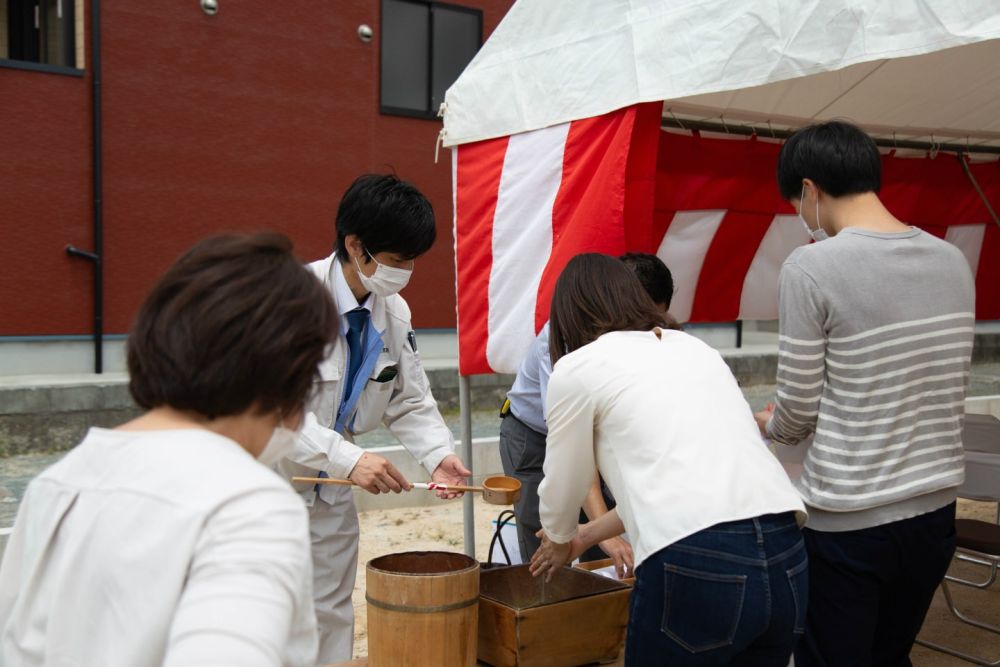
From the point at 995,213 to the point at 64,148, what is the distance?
279 inches

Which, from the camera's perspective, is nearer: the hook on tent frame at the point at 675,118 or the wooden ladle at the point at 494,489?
the wooden ladle at the point at 494,489

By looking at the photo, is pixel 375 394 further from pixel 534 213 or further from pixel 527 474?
pixel 534 213

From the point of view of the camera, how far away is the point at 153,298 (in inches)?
37.1

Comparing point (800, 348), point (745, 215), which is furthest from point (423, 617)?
point (745, 215)

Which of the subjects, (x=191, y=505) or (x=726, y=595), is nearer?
(x=191, y=505)

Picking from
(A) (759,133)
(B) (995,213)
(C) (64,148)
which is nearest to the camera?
(A) (759,133)

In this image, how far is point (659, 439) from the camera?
1559 mm

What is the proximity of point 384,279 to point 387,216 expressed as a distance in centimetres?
18

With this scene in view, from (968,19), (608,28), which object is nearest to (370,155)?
(608,28)

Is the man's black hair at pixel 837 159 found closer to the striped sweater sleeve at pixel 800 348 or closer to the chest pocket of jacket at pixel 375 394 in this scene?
the striped sweater sleeve at pixel 800 348

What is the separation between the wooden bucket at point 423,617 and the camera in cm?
169

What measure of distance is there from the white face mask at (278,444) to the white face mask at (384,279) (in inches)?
50.7

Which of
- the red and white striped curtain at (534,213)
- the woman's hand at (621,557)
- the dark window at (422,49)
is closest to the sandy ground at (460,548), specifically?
the red and white striped curtain at (534,213)

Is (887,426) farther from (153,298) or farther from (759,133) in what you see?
(759,133)
